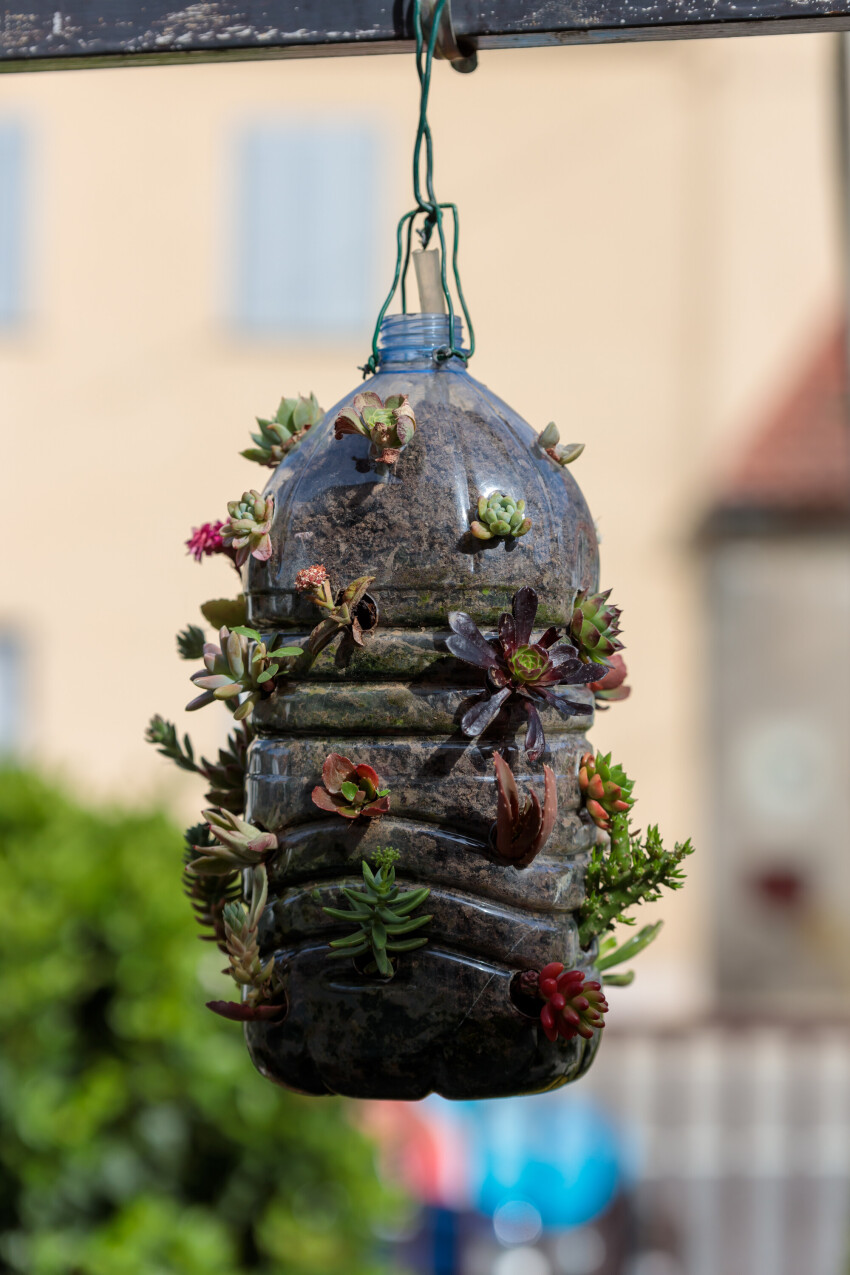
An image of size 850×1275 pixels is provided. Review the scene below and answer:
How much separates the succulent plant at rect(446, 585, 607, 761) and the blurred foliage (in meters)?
2.72

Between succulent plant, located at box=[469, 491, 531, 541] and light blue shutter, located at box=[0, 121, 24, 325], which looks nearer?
succulent plant, located at box=[469, 491, 531, 541]

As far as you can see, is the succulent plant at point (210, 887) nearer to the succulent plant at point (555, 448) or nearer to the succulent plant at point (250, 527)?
the succulent plant at point (250, 527)

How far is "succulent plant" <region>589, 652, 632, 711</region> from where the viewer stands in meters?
1.88

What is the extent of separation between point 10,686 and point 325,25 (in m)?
9.08

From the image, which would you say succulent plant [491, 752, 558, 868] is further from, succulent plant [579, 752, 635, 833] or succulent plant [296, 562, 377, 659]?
succulent plant [296, 562, 377, 659]

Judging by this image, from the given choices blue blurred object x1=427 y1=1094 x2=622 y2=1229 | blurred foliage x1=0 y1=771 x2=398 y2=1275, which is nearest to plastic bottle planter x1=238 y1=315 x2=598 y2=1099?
blurred foliage x1=0 y1=771 x2=398 y2=1275

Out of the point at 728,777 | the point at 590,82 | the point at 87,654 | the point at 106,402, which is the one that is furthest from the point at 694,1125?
the point at 590,82

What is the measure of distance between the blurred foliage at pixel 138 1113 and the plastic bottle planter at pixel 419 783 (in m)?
→ 2.44

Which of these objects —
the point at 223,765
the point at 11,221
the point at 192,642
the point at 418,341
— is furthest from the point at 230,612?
the point at 11,221

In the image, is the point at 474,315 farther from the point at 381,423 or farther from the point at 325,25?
the point at 381,423

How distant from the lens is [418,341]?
191 cm

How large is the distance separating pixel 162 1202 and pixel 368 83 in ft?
27.0

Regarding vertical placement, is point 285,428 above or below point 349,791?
above

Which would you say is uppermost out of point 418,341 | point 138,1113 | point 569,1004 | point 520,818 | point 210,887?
point 418,341
